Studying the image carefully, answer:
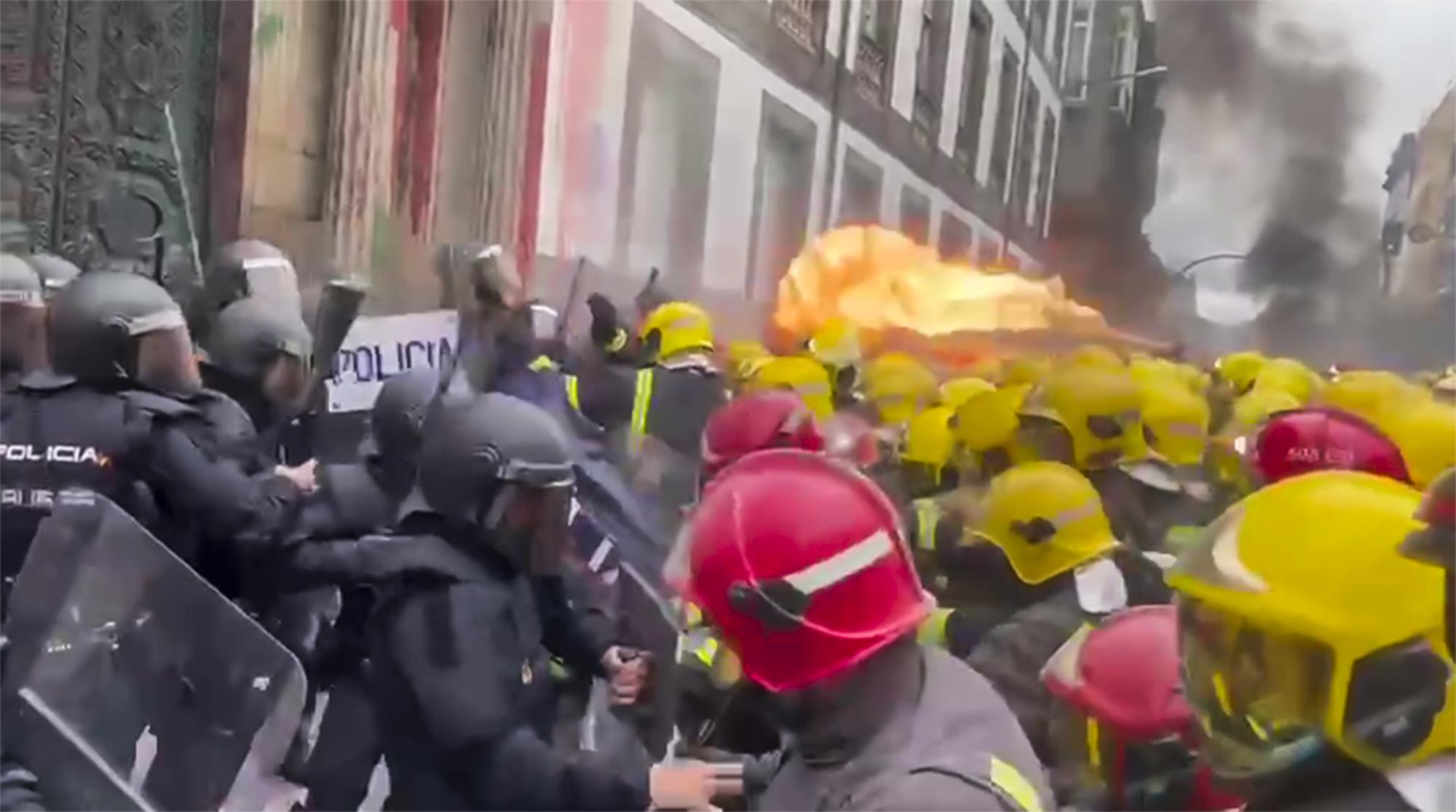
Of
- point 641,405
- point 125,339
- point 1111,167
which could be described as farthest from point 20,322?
point 1111,167

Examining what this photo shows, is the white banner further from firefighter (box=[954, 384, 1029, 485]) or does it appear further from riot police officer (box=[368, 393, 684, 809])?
firefighter (box=[954, 384, 1029, 485])

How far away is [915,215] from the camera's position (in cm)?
206

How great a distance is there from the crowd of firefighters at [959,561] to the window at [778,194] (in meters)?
0.10

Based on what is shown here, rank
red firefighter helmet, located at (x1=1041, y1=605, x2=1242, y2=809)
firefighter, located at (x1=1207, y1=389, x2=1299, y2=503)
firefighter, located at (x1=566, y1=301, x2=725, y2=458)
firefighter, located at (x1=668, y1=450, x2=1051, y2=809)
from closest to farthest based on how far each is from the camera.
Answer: firefighter, located at (x1=668, y1=450, x2=1051, y2=809), red firefighter helmet, located at (x1=1041, y1=605, x2=1242, y2=809), firefighter, located at (x1=1207, y1=389, x2=1299, y2=503), firefighter, located at (x1=566, y1=301, x2=725, y2=458)

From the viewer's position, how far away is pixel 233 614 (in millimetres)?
2221

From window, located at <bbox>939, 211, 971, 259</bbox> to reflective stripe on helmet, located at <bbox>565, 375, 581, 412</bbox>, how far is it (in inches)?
18.5

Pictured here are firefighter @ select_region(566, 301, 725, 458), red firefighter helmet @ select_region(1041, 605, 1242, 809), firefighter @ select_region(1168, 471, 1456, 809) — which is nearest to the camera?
firefighter @ select_region(1168, 471, 1456, 809)

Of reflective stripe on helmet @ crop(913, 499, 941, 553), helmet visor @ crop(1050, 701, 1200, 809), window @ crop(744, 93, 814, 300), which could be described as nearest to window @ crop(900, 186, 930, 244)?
window @ crop(744, 93, 814, 300)

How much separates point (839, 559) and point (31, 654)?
1.23 metres

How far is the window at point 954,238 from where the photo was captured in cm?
206

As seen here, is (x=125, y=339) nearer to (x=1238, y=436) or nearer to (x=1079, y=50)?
(x=1079, y=50)

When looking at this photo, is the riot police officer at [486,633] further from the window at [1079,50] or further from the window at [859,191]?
the window at [1079,50]

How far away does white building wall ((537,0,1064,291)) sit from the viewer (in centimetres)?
206

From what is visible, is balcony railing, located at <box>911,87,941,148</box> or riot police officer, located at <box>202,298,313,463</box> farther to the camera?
riot police officer, located at <box>202,298,313,463</box>
